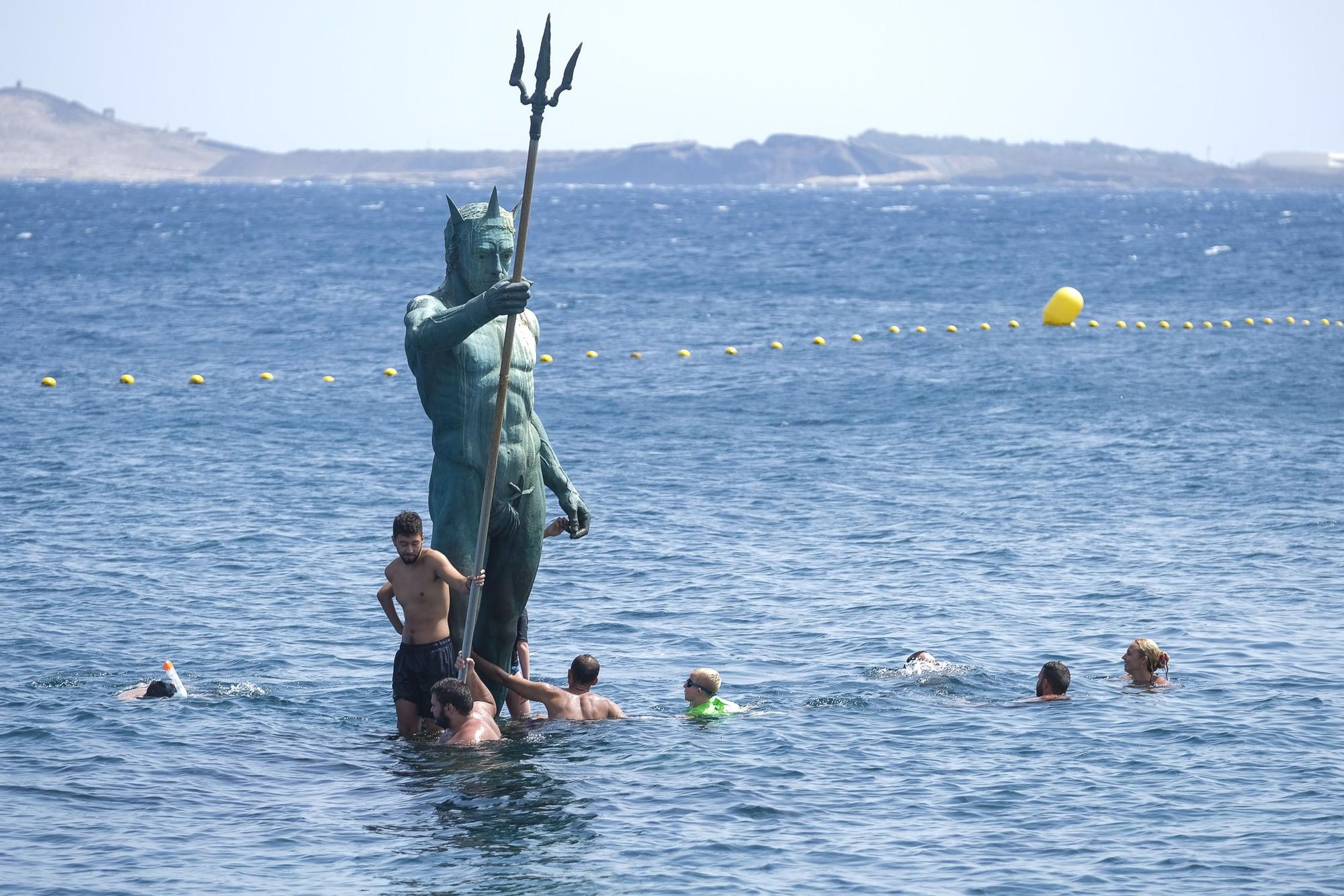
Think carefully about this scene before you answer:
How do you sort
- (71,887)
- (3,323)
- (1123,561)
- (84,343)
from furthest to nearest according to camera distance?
(3,323) < (84,343) < (1123,561) < (71,887)

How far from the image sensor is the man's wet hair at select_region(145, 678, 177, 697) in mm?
15172

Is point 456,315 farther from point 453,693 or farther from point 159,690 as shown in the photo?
point 159,690

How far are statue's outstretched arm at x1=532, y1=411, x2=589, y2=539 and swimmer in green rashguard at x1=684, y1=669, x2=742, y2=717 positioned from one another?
7.26 ft

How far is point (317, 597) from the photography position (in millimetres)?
19406

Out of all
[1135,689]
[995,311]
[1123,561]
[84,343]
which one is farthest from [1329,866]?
[995,311]

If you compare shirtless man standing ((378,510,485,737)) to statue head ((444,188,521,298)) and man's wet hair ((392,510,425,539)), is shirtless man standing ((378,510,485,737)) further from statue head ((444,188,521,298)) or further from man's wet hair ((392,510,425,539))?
statue head ((444,188,521,298))

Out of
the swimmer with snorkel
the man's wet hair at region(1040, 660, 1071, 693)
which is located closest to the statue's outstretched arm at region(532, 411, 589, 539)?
the man's wet hair at region(1040, 660, 1071, 693)

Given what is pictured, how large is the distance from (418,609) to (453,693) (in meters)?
0.70

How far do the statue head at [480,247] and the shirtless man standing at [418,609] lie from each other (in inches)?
71.2

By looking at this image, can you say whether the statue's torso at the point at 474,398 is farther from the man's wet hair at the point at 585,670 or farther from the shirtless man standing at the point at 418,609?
the man's wet hair at the point at 585,670

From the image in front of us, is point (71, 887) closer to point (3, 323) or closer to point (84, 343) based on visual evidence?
point (84, 343)

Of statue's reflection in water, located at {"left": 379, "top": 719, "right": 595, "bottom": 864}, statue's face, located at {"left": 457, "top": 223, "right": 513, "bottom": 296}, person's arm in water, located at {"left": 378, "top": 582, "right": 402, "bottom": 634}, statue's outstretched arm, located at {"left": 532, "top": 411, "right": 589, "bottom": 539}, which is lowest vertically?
statue's reflection in water, located at {"left": 379, "top": 719, "right": 595, "bottom": 864}

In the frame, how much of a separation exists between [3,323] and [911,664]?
1661 inches

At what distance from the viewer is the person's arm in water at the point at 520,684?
13.3 meters
